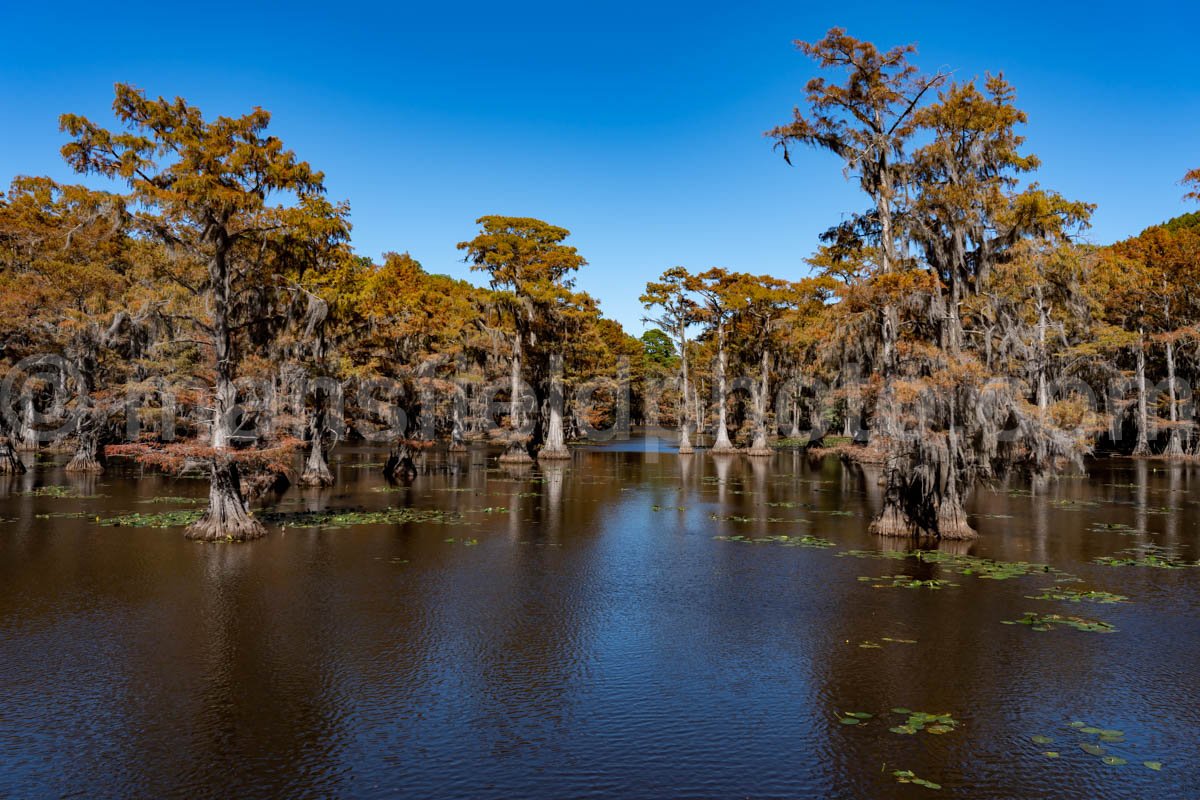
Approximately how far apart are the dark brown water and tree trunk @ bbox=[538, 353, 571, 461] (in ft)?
105

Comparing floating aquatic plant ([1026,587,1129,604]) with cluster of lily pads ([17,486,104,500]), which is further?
cluster of lily pads ([17,486,104,500])

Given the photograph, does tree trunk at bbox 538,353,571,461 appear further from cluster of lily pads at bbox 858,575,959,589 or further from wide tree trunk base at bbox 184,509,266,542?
cluster of lily pads at bbox 858,575,959,589

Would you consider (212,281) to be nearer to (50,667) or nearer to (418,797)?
(50,667)

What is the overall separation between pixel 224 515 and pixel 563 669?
13.6 metres

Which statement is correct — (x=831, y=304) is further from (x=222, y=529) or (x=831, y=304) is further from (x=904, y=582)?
(x=222, y=529)

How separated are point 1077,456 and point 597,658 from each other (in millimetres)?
14554

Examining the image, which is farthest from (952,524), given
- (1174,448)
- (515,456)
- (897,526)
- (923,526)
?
(1174,448)

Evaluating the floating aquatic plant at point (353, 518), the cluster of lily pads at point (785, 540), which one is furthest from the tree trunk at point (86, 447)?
the cluster of lily pads at point (785, 540)

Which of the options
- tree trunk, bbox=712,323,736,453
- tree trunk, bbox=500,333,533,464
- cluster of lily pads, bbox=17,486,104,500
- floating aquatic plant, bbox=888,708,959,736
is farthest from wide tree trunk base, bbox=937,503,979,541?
tree trunk, bbox=712,323,736,453

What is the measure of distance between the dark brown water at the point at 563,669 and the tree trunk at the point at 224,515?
0.73m

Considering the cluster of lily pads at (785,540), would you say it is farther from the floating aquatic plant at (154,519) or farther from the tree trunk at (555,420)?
the tree trunk at (555,420)

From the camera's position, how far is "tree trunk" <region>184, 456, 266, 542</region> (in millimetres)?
20188

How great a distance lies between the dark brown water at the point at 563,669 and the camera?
7.83 meters

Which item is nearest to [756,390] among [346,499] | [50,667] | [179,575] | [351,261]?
[346,499]
